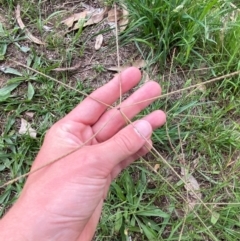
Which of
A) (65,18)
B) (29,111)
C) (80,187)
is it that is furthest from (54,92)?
(80,187)

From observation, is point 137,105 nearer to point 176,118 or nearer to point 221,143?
point 176,118

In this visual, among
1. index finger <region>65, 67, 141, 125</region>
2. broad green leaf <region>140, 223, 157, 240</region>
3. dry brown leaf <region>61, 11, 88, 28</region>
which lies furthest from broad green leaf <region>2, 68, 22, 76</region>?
broad green leaf <region>140, 223, 157, 240</region>

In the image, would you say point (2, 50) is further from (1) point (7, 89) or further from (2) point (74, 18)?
(2) point (74, 18)

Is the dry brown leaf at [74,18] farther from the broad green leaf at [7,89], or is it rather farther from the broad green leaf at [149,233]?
the broad green leaf at [149,233]

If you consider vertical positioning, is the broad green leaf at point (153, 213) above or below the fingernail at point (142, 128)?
below

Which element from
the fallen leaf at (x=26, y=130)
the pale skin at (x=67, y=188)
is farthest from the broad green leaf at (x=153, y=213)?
the fallen leaf at (x=26, y=130)

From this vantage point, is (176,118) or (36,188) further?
(176,118)

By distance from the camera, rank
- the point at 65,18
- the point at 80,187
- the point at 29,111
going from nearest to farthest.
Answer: the point at 80,187
the point at 29,111
the point at 65,18
